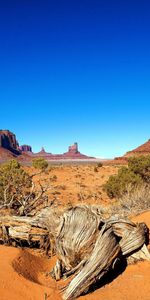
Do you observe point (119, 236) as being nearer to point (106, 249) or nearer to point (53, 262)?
point (106, 249)

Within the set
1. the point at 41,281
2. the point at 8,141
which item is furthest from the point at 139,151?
the point at 8,141

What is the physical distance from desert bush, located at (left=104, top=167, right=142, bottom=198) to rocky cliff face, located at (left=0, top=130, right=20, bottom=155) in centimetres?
13880

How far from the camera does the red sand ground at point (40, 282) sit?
527 cm

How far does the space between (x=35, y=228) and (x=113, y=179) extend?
13.4 meters

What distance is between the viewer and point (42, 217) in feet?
24.4

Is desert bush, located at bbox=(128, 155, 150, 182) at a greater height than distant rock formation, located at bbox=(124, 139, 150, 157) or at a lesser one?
lesser

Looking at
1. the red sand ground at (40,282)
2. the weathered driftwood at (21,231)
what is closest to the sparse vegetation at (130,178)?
the weathered driftwood at (21,231)

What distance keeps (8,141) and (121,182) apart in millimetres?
155806

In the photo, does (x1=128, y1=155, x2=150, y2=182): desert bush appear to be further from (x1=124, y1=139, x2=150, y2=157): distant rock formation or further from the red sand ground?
(x1=124, y1=139, x2=150, y2=157): distant rock formation

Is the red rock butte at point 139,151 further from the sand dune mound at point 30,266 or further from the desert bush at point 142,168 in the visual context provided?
the sand dune mound at point 30,266

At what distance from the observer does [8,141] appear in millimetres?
168750

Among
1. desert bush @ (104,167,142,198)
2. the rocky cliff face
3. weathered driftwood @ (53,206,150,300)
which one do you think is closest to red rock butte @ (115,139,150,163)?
desert bush @ (104,167,142,198)

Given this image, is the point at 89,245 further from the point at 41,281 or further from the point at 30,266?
the point at 30,266

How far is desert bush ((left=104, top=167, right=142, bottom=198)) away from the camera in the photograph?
18.5 m
